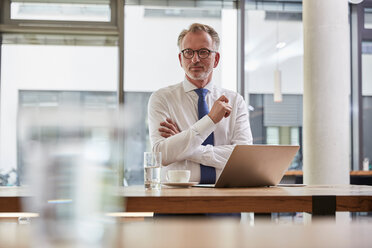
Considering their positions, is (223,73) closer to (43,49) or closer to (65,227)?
(43,49)

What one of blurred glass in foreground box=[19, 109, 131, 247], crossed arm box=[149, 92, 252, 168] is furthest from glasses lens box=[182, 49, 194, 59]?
blurred glass in foreground box=[19, 109, 131, 247]

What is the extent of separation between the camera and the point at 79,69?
17.5 feet

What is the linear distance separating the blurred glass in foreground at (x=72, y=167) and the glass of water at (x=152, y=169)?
4.23ft

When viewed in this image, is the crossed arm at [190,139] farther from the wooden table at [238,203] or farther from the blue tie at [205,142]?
the wooden table at [238,203]

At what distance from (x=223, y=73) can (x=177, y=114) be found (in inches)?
115

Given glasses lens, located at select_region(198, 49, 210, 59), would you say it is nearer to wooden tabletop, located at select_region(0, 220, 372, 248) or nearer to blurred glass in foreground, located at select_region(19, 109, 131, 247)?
blurred glass in foreground, located at select_region(19, 109, 131, 247)

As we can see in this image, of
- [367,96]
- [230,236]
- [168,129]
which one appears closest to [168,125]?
[168,129]

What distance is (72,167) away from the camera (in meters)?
0.44

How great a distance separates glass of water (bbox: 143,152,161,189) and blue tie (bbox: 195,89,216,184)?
26.2 inches

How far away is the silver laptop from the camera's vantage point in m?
1.70

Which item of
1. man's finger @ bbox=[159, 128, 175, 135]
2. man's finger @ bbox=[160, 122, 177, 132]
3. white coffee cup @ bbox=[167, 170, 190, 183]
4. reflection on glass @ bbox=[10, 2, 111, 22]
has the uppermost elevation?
reflection on glass @ bbox=[10, 2, 111, 22]

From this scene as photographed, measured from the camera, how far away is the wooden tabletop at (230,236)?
25cm

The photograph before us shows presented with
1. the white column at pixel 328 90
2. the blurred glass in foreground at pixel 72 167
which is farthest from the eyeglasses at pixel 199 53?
the blurred glass in foreground at pixel 72 167

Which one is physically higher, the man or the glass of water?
the man
